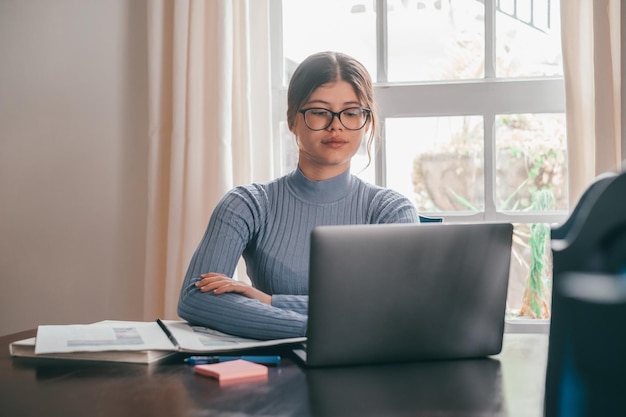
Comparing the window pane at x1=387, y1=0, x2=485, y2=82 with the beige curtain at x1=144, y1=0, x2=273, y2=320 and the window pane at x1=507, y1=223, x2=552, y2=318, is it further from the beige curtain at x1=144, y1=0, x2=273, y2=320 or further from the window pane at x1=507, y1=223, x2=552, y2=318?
the window pane at x1=507, y1=223, x2=552, y2=318

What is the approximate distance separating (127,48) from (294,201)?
113 cm

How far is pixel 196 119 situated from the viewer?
8.20ft

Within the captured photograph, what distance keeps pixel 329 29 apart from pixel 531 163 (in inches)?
32.6

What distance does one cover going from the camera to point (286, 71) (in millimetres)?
2701

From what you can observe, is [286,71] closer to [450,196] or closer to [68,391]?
[450,196]

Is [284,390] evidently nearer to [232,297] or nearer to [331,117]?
[232,297]

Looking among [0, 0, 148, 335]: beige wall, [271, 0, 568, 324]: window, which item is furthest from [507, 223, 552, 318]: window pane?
[0, 0, 148, 335]: beige wall

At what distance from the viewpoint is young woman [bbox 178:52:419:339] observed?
72.6 inches

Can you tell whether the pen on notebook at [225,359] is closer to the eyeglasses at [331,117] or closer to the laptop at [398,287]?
the laptop at [398,287]

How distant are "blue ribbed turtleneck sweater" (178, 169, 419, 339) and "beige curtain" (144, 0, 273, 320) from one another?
0.56 metres

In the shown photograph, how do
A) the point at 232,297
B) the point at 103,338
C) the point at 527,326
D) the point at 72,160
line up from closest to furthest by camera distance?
the point at 103,338 → the point at 232,297 → the point at 527,326 → the point at 72,160

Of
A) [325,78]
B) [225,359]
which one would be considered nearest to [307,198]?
[325,78]

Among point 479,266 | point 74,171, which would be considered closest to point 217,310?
point 479,266

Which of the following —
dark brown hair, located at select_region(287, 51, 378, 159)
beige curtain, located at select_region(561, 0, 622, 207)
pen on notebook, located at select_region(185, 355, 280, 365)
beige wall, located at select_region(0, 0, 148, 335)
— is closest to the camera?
pen on notebook, located at select_region(185, 355, 280, 365)
